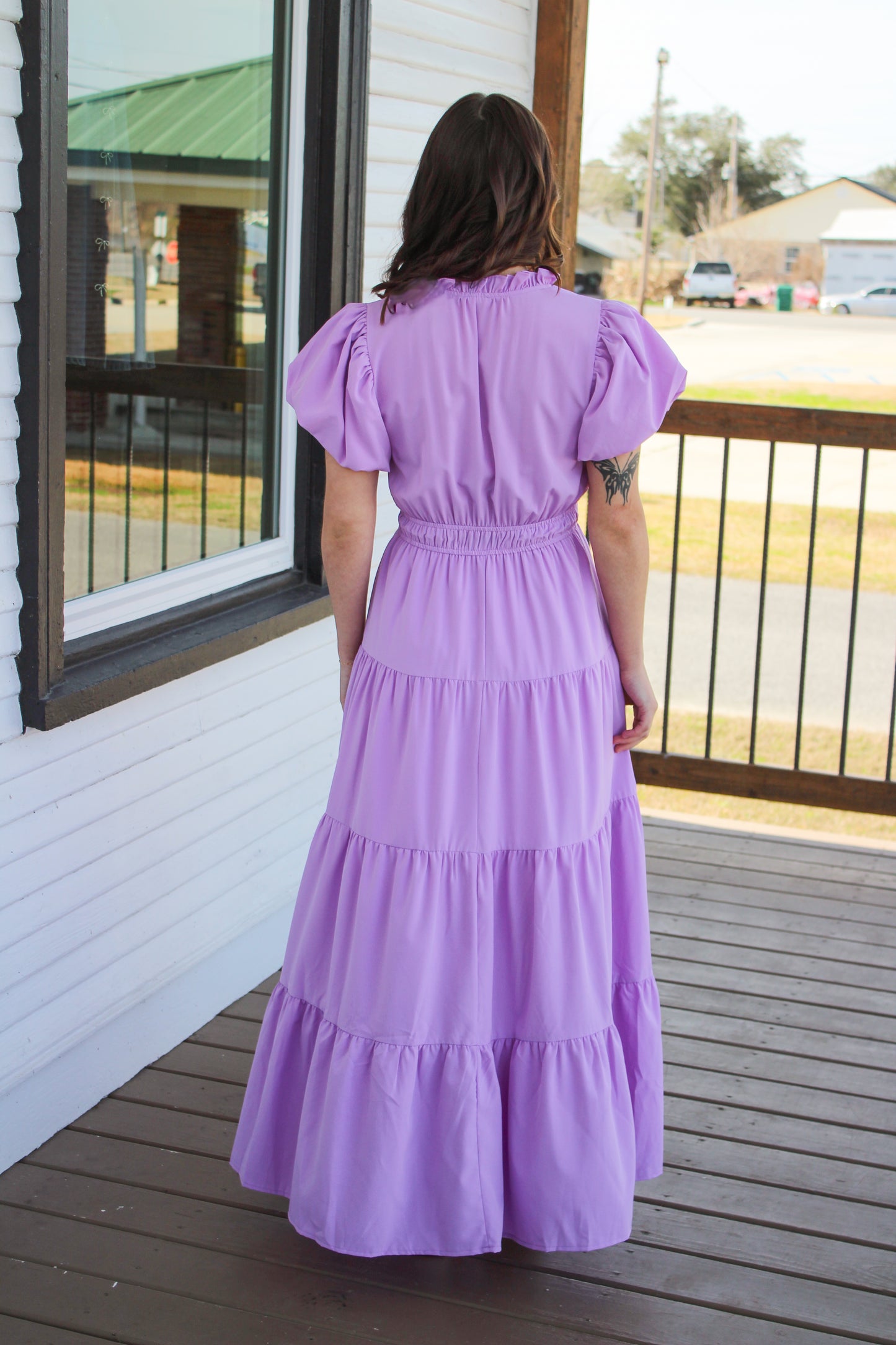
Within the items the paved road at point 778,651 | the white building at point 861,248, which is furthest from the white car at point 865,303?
the paved road at point 778,651

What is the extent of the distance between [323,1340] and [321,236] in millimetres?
2146

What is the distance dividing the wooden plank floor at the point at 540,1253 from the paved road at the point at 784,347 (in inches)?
159

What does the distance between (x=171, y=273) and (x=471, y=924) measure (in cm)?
257

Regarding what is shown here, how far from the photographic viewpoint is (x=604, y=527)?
191 centimetres

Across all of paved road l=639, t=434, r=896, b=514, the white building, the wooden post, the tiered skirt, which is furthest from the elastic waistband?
paved road l=639, t=434, r=896, b=514

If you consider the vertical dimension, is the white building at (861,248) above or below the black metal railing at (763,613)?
above

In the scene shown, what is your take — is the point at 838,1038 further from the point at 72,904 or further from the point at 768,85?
the point at 768,85

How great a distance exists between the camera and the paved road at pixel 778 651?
22.6 feet

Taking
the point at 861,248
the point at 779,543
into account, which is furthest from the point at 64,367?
the point at 779,543

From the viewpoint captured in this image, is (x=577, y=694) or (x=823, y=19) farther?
(x=823, y=19)

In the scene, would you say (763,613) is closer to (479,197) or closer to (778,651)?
(479,197)

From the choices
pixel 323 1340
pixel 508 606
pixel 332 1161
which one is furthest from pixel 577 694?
pixel 323 1340

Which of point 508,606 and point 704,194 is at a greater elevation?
point 704,194

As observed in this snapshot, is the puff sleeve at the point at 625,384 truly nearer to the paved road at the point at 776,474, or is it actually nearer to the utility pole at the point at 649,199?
the utility pole at the point at 649,199
